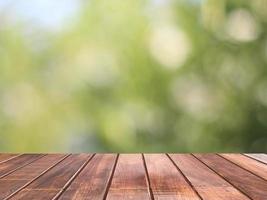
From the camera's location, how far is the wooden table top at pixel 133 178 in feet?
4.38

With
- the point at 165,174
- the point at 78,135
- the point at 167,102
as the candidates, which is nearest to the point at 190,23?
the point at 167,102

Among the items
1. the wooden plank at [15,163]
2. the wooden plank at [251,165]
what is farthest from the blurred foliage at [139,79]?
the wooden plank at [251,165]

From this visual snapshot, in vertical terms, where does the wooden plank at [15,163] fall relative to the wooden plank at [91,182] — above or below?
above

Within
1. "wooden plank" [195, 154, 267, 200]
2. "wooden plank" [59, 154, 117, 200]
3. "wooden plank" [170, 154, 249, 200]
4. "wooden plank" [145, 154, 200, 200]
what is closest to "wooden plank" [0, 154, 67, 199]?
"wooden plank" [59, 154, 117, 200]

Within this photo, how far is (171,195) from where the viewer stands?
1.32 metres

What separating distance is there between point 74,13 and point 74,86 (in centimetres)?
45

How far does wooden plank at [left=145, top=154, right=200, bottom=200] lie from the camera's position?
1.32m

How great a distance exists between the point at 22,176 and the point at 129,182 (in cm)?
43

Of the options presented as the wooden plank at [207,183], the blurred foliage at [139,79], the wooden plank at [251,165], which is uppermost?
the blurred foliage at [139,79]

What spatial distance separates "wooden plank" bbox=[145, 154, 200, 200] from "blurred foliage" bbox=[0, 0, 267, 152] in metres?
0.67

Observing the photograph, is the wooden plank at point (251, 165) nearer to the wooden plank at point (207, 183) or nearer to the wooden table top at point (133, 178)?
the wooden table top at point (133, 178)

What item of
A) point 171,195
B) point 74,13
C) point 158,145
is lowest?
point 171,195

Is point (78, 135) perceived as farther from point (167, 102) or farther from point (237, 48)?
point (237, 48)

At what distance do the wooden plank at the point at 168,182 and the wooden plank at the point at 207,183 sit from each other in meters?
0.03
